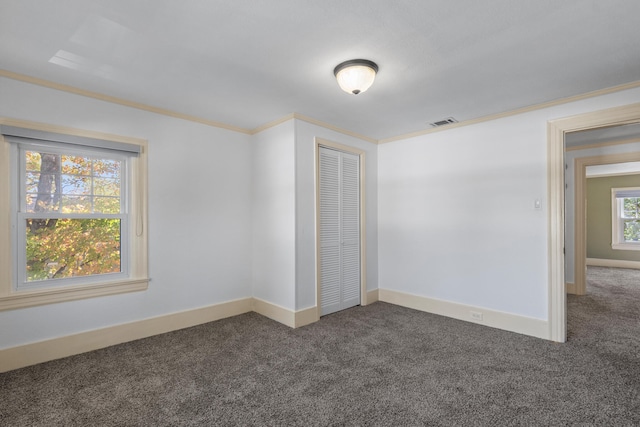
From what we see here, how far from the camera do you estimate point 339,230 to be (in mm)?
4211

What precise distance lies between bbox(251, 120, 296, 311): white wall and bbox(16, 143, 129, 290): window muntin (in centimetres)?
148

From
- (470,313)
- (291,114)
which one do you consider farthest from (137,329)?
(470,313)

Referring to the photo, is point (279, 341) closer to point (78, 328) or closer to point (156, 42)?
point (78, 328)

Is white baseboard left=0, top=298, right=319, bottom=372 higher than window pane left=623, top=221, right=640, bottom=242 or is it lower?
lower

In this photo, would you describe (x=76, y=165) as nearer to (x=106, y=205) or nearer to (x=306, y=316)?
(x=106, y=205)

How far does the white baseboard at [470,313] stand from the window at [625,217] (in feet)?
21.8

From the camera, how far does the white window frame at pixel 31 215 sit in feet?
8.63

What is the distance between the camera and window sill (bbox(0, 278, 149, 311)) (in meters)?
2.65

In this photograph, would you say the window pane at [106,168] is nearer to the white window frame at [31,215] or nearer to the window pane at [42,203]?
the white window frame at [31,215]

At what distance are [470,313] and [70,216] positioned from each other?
4337 millimetres

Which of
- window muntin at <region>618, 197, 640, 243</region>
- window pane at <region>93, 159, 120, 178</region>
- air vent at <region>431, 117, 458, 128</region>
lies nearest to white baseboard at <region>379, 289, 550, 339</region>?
air vent at <region>431, 117, 458, 128</region>

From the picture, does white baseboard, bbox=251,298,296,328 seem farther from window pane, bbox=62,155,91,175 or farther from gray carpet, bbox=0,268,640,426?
window pane, bbox=62,155,91,175

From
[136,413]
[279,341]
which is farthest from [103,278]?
[279,341]

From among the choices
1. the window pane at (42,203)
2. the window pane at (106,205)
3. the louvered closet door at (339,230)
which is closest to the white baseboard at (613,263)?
the louvered closet door at (339,230)
